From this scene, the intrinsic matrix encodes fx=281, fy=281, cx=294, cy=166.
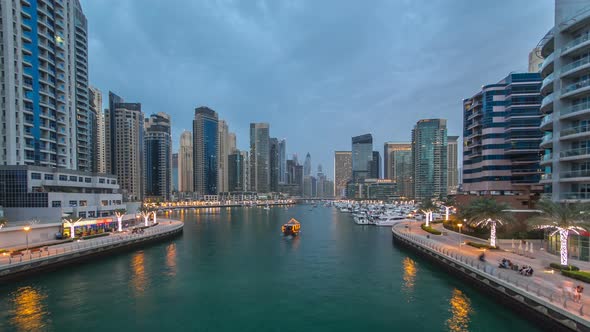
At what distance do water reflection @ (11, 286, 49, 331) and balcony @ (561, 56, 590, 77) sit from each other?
8026 centimetres

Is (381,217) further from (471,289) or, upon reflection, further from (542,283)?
(542,283)

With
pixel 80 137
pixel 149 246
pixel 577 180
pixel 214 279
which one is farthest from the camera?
pixel 80 137

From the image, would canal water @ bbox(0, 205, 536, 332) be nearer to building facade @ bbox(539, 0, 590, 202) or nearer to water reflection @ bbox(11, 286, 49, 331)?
water reflection @ bbox(11, 286, 49, 331)

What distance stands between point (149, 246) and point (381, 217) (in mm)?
98880

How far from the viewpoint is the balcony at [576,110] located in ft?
144

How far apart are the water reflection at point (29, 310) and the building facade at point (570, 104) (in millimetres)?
76559

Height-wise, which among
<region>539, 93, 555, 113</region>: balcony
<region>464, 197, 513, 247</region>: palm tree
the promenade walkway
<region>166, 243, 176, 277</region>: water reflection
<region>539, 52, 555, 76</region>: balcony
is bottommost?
<region>166, 243, 176, 277</region>: water reflection

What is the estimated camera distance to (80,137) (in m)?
128

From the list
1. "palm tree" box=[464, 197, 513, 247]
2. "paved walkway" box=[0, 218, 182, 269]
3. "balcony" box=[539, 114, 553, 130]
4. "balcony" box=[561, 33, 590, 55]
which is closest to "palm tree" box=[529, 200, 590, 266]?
"palm tree" box=[464, 197, 513, 247]

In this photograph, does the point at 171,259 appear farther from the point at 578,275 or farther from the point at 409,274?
the point at 578,275

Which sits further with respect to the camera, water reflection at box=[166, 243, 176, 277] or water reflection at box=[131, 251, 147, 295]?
water reflection at box=[166, 243, 176, 277]

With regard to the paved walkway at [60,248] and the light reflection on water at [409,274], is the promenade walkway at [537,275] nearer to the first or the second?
the light reflection on water at [409,274]

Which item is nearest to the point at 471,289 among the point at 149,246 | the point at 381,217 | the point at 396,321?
the point at 396,321

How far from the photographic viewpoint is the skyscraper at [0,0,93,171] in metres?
84.2
